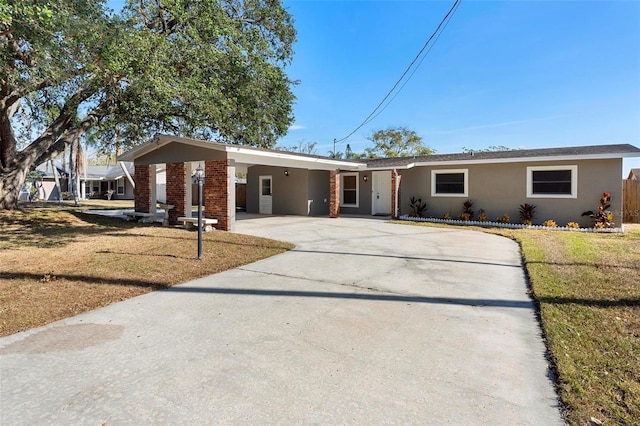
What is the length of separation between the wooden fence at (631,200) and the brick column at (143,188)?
1875cm

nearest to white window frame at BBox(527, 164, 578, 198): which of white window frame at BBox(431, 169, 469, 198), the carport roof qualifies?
white window frame at BBox(431, 169, 469, 198)

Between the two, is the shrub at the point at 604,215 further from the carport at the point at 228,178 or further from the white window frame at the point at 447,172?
the carport at the point at 228,178

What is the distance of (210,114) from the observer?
1109 centimetres

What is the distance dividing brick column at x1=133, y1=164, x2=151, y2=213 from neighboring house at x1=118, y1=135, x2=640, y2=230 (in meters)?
0.04

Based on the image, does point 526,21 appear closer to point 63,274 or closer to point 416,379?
point 416,379

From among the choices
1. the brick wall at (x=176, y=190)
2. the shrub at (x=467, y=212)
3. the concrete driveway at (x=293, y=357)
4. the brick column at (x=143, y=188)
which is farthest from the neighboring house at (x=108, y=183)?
the concrete driveway at (x=293, y=357)

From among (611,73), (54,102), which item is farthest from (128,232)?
(611,73)

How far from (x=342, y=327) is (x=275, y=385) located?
1266mm

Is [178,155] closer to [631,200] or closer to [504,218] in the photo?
[504,218]

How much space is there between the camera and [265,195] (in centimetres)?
1884

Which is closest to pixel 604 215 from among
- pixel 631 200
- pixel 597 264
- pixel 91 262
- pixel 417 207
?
pixel 631 200

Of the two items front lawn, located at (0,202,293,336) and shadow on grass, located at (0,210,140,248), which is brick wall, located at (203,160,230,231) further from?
shadow on grass, located at (0,210,140,248)

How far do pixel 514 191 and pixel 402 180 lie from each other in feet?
14.8

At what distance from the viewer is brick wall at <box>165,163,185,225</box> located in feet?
40.0
